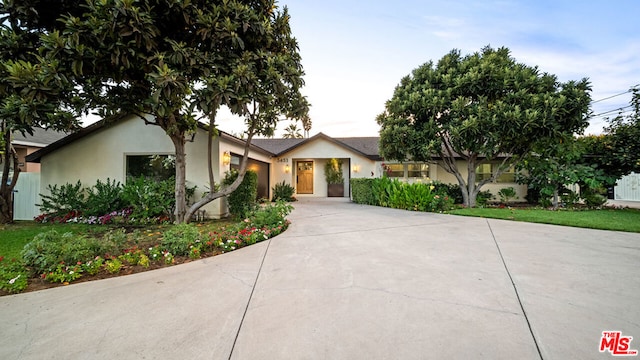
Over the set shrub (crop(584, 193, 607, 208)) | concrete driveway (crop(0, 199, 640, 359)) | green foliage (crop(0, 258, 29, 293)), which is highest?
shrub (crop(584, 193, 607, 208))

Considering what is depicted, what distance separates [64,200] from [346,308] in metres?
10.2

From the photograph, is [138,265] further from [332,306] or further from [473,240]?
[473,240]

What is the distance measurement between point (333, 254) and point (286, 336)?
6.92 feet

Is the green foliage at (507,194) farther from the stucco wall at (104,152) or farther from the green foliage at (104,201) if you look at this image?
the green foliage at (104,201)

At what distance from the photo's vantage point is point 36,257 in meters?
3.29

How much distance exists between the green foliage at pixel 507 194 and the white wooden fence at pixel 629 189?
5710 mm

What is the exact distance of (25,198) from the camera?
8.61m

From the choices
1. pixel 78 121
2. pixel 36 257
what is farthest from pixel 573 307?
pixel 78 121

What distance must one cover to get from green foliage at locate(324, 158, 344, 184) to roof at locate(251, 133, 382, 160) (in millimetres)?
1481

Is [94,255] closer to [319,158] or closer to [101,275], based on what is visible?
[101,275]

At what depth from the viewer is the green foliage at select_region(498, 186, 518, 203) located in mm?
12430

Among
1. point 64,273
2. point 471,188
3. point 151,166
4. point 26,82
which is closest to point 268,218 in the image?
point 64,273

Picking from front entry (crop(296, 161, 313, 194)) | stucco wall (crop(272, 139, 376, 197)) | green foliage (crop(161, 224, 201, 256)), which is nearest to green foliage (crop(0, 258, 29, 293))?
green foliage (crop(161, 224, 201, 256))

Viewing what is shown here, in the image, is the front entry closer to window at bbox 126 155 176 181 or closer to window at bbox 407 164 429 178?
window at bbox 407 164 429 178
